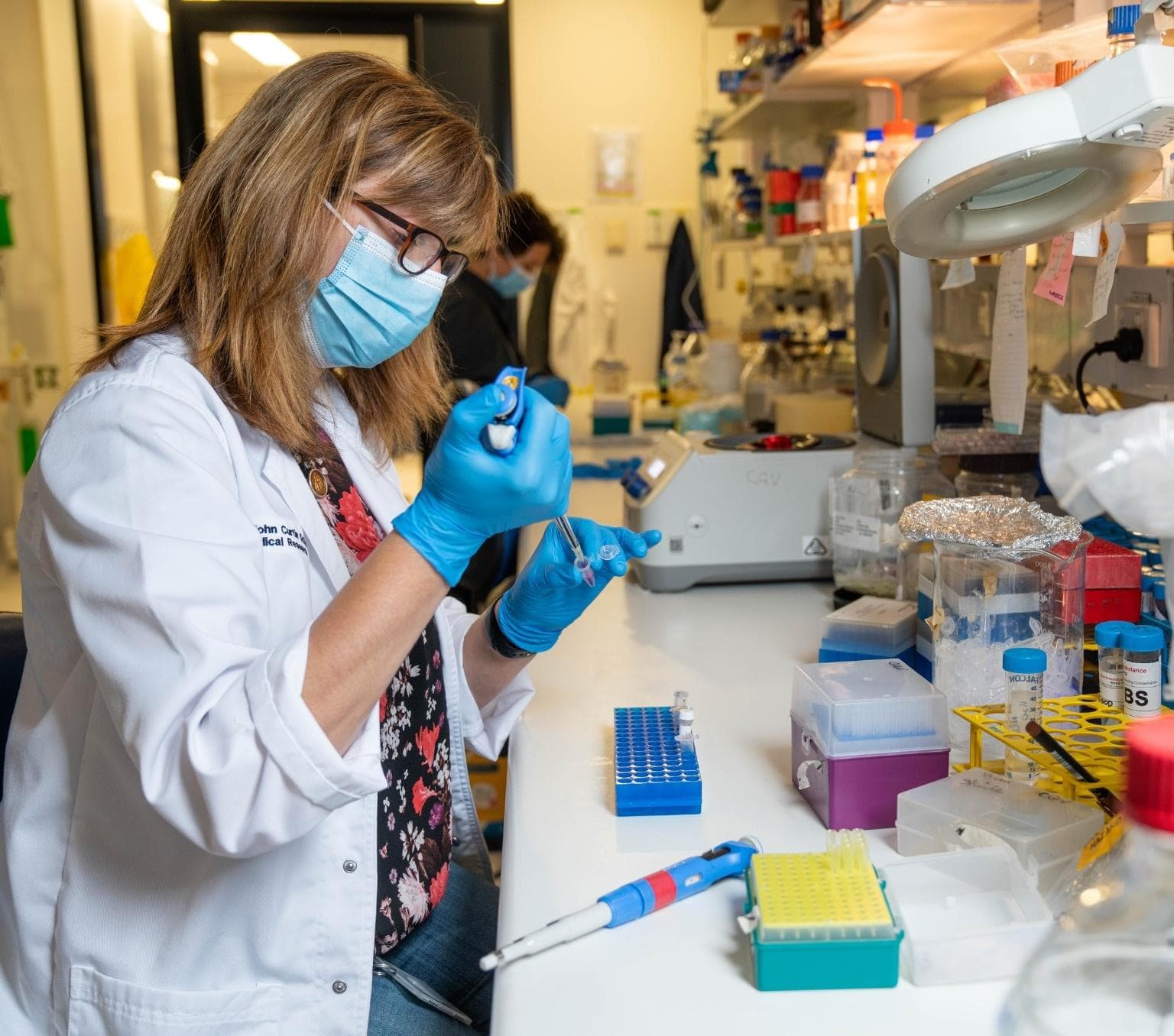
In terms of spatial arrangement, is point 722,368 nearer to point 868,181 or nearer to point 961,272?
point 868,181

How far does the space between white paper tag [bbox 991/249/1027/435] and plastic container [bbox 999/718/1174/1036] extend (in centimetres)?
97

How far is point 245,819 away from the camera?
0.90 m

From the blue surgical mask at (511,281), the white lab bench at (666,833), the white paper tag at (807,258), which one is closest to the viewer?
the white lab bench at (666,833)

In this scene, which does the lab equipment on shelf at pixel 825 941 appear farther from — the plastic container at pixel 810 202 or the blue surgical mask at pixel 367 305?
the plastic container at pixel 810 202

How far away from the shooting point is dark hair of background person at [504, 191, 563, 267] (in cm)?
404

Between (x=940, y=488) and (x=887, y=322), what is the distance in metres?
0.36

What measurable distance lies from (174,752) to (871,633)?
2.78 ft

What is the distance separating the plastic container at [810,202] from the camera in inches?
116

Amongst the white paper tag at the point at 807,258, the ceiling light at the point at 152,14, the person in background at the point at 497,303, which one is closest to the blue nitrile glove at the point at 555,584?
the person in background at the point at 497,303

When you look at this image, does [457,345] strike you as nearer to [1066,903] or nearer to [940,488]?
[940,488]

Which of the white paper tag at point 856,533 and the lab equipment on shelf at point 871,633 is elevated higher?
the white paper tag at point 856,533

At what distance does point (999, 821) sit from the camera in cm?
94

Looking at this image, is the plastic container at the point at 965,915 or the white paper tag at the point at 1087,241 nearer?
the plastic container at the point at 965,915

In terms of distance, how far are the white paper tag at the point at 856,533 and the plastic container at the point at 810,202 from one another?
4.44 feet
